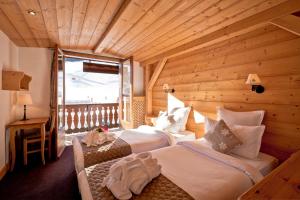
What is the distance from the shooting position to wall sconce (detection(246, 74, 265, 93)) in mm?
2106

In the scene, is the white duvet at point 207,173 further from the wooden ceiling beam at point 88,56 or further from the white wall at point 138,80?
the wooden ceiling beam at point 88,56

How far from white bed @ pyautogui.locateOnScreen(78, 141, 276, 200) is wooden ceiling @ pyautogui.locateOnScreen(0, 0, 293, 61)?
1.67 m

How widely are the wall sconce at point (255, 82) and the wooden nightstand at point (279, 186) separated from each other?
1.18 meters

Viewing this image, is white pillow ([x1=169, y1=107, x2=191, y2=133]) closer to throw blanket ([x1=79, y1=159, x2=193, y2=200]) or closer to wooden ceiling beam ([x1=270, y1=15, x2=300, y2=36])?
throw blanket ([x1=79, y1=159, x2=193, y2=200])

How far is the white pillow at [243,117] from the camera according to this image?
2.07 metres

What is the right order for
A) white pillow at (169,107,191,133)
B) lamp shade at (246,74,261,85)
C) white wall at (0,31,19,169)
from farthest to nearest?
white pillow at (169,107,191,133) → white wall at (0,31,19,169) → lamp shade at (246,74,261,85)

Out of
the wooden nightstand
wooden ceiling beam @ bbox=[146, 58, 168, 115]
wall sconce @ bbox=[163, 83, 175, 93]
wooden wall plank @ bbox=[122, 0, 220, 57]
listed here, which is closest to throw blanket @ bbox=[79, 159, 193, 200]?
the wooden nightstand

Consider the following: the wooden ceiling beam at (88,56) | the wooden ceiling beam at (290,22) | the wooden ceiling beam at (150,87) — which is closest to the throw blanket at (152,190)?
the wooden ceiling beam at (290,22)

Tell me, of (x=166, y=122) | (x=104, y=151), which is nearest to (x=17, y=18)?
(x=104, y=151)

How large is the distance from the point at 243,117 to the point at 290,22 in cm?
121

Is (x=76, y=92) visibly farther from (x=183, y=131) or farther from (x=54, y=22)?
(x=183, y=131)

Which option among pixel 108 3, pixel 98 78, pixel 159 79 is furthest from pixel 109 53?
pixel 98 78

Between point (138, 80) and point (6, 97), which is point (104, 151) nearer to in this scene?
point (6, 97)

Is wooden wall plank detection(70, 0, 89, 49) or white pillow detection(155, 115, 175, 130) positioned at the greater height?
wooden wall plank detection(70, 0, 89, 49)
